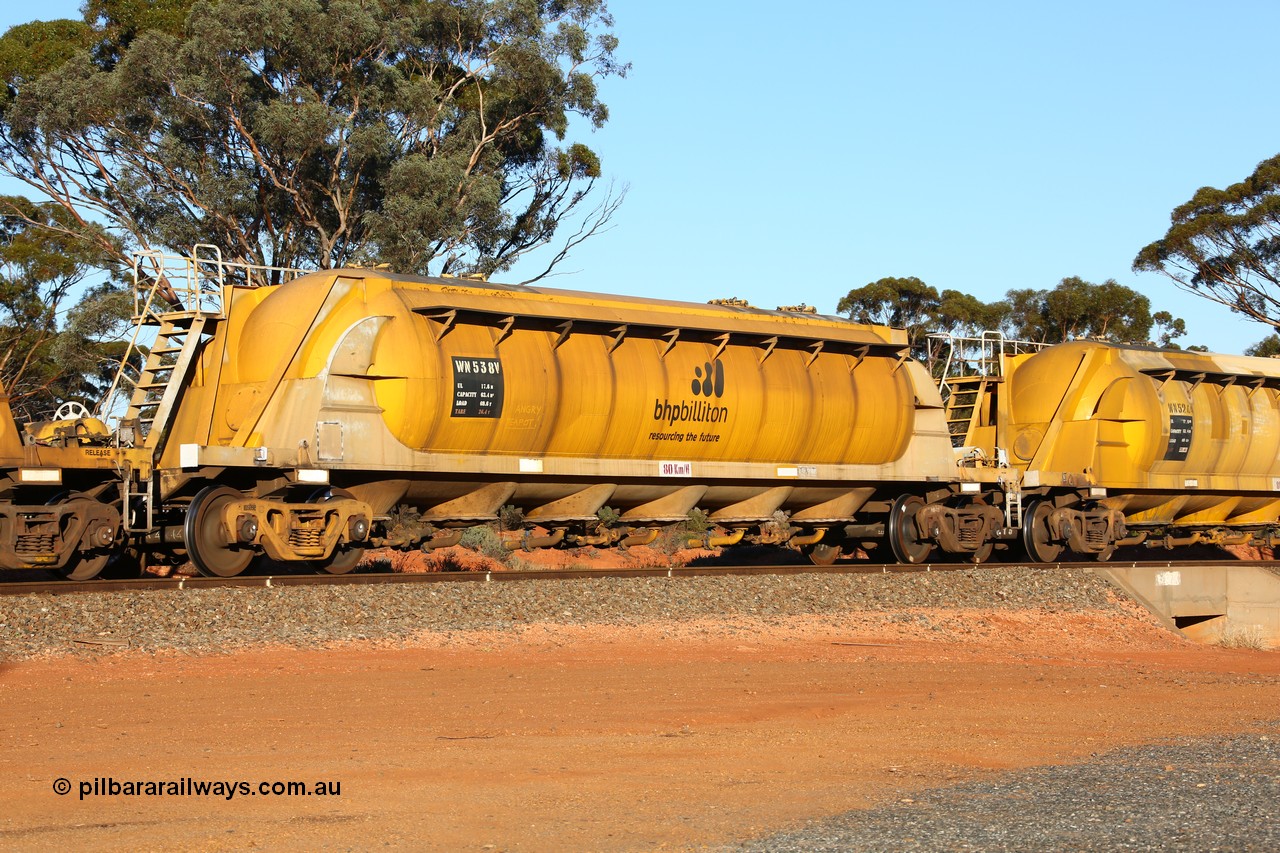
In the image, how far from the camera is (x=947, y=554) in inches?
886

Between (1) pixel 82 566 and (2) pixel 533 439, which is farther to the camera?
(2) pixel 533 439

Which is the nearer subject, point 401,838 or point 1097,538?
point 401,838

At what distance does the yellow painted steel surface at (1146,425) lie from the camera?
2333 cm

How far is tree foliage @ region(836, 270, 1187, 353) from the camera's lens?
2211 inches

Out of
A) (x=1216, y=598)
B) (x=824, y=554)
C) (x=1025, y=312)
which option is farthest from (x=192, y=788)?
(x=1025, y=312)

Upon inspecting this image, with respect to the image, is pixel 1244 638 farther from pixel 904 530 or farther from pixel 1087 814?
pixel 1087 814

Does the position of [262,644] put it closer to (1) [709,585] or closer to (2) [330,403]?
(2) [330,403]

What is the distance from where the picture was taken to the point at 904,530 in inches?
828

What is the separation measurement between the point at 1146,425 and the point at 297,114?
20.2 m

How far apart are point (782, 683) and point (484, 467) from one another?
A: 5768 millimetres

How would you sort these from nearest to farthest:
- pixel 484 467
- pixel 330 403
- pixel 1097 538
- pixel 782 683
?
1. pixel 782 683
2. pixel 330 403
3. pixel 484 467
4. pixel 1097 538

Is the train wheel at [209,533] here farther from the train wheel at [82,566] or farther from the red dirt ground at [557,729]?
the red dirt ground at [557,729]

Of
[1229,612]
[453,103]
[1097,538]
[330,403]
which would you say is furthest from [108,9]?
[1229,612]

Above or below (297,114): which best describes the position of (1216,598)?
below
